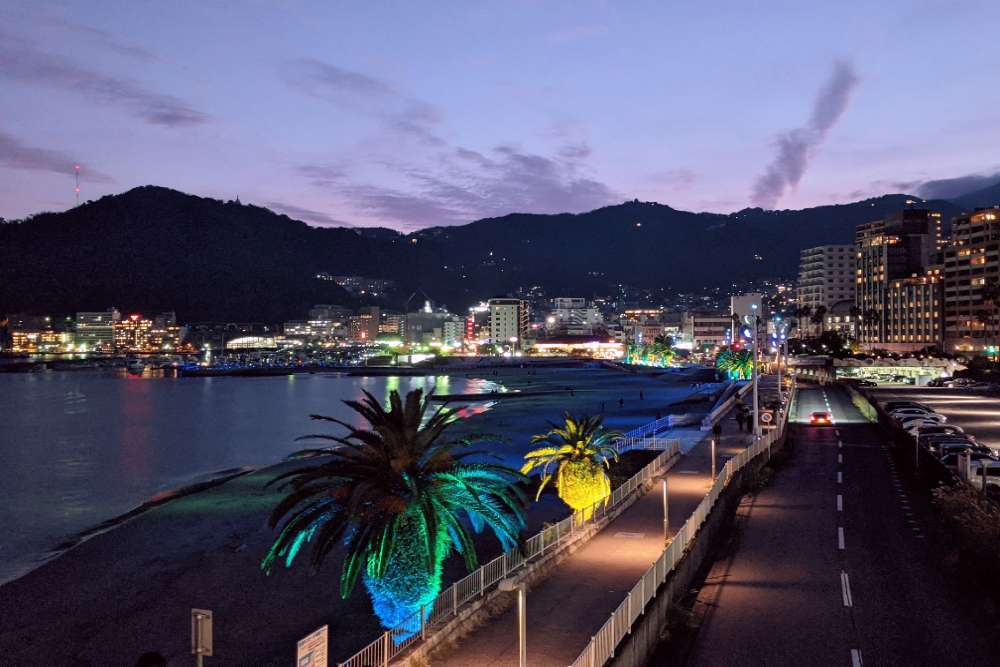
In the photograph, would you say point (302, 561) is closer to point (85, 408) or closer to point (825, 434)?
point (825, 434)

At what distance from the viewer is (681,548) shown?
17484 mm

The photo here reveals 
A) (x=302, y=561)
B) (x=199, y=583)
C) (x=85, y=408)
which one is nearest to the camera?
(x=199, y=583)

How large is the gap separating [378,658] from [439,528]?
301 centimetres

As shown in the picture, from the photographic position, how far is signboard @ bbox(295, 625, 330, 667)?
9969mm

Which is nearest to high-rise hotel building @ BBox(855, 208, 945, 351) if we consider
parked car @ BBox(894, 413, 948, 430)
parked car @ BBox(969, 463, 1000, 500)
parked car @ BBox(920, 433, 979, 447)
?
parked car @ BBox(894, 413, 948, 430)

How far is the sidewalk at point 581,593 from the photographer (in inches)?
506

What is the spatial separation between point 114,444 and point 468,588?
6151cm

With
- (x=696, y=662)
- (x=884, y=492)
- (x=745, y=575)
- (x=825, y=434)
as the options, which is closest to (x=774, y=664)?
(x=696, y=662)

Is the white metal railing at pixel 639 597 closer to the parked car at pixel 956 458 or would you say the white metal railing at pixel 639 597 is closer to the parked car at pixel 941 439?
the parked car at pixel 956 458

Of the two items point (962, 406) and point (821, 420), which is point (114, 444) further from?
point (962, 406)

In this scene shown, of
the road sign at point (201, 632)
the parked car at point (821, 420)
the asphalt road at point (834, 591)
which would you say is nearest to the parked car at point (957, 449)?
the asphalt road at point (834, 591)

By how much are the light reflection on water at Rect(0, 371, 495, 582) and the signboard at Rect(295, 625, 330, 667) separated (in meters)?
23.5

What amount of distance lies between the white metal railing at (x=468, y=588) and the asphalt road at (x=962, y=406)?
28.1m

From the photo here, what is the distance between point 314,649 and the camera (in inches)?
403
